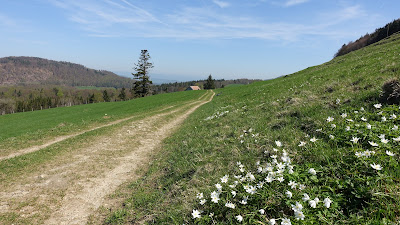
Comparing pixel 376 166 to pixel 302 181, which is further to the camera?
pixel 302 181

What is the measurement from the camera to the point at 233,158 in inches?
208

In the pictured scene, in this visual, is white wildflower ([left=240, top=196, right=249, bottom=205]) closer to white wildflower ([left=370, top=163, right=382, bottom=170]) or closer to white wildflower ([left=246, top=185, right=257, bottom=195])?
white wildflower ([left=246, top=185, right=257, bottom=195])

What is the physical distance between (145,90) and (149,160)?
6212 cm

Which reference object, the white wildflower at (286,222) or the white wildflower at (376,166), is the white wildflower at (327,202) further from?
the white wildflower at (376,166)


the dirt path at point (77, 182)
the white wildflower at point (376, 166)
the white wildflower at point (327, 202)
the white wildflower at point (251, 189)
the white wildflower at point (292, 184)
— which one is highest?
the white wildflower at point (376, 166)

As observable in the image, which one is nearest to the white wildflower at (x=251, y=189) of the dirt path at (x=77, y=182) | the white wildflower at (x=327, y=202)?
the white wildflower at (x=327, y=202)

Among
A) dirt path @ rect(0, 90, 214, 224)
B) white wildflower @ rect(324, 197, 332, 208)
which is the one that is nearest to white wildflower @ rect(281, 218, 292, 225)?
white wildflower @ rect(324, 197, 332, 208)

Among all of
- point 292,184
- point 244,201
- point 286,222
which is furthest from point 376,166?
point 244,201

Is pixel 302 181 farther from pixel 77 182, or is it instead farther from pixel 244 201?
pixel 77 182

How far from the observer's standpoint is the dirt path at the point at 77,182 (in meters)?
5.86

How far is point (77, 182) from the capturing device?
301 inches

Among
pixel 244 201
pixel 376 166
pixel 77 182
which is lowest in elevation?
pixel 77 182


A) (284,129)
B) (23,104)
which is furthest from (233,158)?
(23,104)

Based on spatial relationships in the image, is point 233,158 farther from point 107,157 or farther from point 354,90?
point 107,157
